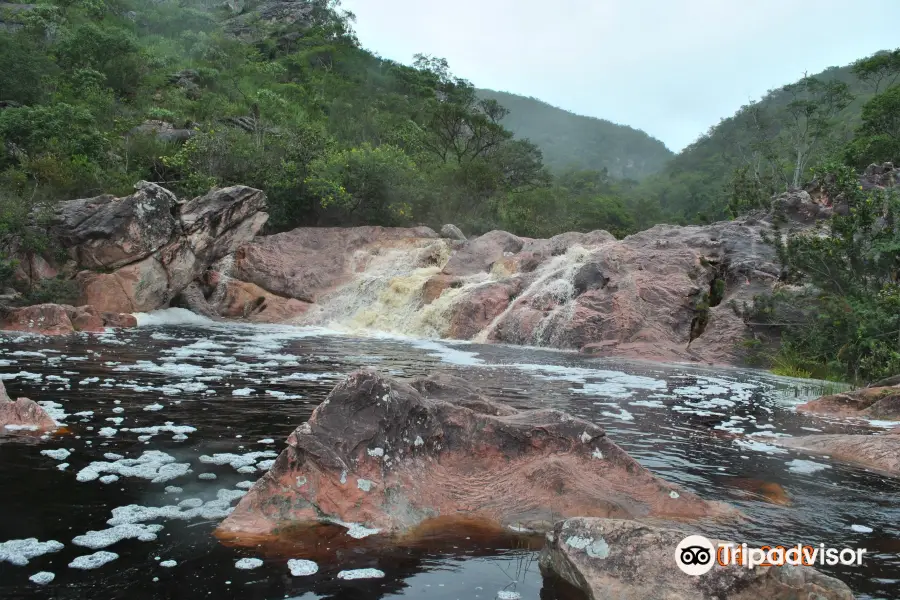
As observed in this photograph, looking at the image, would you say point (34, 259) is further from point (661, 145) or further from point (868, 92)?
point (661, 145)

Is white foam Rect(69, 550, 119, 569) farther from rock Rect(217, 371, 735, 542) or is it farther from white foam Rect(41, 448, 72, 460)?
white foam Rect(41, 448, 72, 460)

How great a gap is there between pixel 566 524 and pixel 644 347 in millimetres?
12576

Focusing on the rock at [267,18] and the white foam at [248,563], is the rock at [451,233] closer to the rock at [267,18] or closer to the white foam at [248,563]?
the white foam at [248,563]

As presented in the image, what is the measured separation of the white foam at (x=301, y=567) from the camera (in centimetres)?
325

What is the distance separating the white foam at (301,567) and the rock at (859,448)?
4997 mm

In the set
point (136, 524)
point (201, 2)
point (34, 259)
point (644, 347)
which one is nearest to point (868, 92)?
point (644, 347)

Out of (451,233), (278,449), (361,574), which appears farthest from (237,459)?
(451,233)

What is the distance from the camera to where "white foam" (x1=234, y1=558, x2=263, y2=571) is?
3.29 metres

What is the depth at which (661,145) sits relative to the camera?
13125 cm

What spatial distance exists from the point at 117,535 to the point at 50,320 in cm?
1233

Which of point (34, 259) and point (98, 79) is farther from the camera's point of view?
point (98, 79)

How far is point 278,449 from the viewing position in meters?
5.48

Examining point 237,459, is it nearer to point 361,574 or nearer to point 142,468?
point 142,468

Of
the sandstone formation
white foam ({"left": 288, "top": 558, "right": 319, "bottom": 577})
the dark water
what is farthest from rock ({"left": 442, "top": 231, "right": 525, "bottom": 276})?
white foam ({"left": 288, "top": 558, "right": 319, "bottom": 577})
